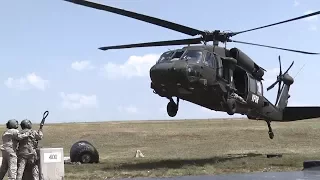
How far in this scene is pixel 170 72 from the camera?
1923cm

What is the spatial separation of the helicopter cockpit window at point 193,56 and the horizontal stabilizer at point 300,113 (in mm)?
8955

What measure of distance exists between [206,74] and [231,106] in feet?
6.51

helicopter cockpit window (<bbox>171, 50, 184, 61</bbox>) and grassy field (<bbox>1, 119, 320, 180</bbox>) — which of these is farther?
helicopter cockpit window (<bbox>171, 50, 184, 61</bbox>)

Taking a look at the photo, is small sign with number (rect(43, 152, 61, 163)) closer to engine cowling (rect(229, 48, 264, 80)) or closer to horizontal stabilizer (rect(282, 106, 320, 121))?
engine cowling (rect(229, 48, 264, 80))

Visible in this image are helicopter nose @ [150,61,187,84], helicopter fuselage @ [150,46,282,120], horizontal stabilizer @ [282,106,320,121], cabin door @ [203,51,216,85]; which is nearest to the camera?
helicopter nose @ [150,61,187,84]

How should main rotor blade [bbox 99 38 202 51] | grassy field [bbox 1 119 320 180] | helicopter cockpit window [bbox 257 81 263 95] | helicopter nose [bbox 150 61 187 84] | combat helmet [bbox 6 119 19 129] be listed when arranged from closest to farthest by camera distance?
combat helmet [bbox 6 119 19 129] < grassy field [bbox 1 119 320 180] < helicopter nose [bbox 150 61 187 84] < main rotor blade [bbox 99 38 202 51] < helicopter cockpit window [bbox 257 81 263 95]

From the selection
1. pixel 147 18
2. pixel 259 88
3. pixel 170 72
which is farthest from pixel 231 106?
Result: pixel 147 18

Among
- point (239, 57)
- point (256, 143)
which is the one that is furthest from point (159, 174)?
point (256, 143)

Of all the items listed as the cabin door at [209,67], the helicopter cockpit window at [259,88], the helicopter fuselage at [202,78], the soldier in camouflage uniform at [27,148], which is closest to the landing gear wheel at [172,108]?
the helicopter fuselage at [202,78]

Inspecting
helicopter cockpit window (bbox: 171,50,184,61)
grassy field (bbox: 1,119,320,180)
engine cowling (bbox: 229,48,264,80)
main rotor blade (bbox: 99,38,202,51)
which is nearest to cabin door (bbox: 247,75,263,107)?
engine cowling (bbox: 229,48,264,80)

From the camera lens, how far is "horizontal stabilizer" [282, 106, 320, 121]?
2644 centimetres

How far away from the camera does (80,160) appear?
21.9 m

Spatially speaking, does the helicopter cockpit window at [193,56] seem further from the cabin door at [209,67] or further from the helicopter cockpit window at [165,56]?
the helicopter cockpit window at [165,56]

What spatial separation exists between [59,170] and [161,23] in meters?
7.93
